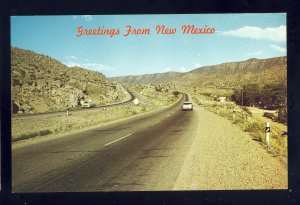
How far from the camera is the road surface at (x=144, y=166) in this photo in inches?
321

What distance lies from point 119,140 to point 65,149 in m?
3.05

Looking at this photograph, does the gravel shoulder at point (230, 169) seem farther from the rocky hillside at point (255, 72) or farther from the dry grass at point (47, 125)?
the dry grass at point (47, 125)

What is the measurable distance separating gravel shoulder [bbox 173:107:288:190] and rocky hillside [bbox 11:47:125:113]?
2869 centimetres

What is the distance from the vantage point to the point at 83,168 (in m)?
9.41

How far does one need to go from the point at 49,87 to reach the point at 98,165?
42765 mm

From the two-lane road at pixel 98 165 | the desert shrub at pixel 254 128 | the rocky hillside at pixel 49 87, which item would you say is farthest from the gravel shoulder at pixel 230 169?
the rocky hillside at pixel 49 87

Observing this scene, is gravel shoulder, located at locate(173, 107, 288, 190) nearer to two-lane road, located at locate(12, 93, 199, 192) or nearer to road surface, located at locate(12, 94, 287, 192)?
road surface, located at locate(12, 94, 287, 192)

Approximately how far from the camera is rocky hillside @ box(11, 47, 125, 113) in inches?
1693

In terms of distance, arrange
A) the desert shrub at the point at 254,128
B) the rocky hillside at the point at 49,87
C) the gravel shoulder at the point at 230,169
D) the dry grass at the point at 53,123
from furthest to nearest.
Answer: the rocky hillside at the point at 49,87 < the dry grass at the point at 53,123 < the desert shrub at the point at 254,128 < the gravel shoulder at the point at 230,169

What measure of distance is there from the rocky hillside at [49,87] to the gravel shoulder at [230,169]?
2869cm
